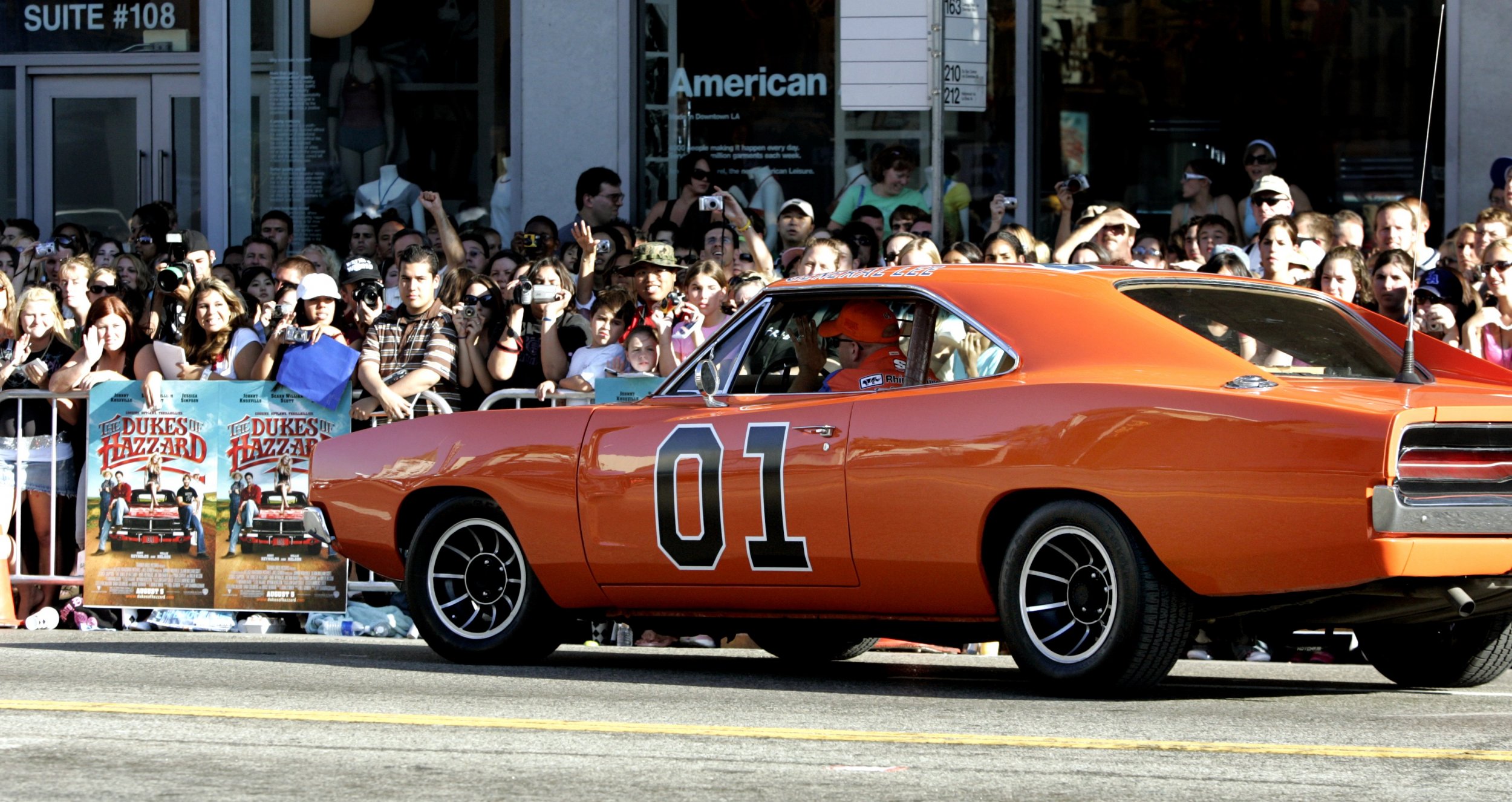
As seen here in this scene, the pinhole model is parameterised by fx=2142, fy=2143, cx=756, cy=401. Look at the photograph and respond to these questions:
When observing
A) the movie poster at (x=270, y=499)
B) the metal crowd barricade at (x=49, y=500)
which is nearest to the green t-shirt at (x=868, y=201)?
the movie poster at (x=270, y=499)

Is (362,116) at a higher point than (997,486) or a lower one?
higher

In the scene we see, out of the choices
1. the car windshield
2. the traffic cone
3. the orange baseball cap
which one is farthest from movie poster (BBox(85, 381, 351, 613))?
the car windshield

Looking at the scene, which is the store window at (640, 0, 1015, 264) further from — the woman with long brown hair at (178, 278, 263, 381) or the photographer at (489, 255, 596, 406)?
the woman with long brown hair at (178, 278, 263, 381)

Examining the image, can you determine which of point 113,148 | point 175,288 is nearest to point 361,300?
point 175,288

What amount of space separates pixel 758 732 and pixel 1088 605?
1359 mm

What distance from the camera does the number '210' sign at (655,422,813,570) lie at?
7.77 m

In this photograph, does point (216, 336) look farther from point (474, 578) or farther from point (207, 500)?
point (474, 578)

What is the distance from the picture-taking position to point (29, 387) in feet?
38.9

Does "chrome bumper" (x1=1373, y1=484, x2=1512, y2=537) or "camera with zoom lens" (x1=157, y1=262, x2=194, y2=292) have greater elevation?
"camera with zoom lens" (x1=157, y1=262, x2=194, y2=292)

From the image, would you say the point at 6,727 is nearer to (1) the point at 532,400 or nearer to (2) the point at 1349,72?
(1) the point at 532,400

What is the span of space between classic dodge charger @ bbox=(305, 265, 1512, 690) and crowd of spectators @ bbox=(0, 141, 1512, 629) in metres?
2.04

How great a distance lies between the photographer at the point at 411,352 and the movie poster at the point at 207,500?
0.28 metres

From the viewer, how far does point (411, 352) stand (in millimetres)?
11320

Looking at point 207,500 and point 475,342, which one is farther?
point 475,342
